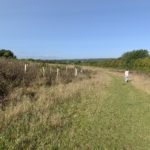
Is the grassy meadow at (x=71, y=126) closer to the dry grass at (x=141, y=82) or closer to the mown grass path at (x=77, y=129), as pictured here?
the mown grass path at (x=77, y=129)

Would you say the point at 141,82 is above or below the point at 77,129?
below

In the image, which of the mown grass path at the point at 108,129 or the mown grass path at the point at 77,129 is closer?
the mown grass path at the point at 77,129

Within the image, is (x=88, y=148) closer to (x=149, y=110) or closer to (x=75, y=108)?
(x=75, y=108)

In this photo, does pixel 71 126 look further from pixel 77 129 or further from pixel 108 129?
pixel 108 129

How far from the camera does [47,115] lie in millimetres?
7637

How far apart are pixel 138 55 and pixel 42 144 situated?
125 meters

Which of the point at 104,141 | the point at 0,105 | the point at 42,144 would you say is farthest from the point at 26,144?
the point at 0,105

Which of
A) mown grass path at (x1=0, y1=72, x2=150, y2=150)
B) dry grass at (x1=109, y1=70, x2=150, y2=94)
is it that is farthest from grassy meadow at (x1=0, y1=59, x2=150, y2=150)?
dry grass at (x1=109, y1=70, x2=150, y2=94)

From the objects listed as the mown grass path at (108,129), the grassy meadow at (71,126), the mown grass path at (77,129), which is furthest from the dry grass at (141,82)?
the mown grass path at (77,129)

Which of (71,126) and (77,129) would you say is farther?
(71,126)

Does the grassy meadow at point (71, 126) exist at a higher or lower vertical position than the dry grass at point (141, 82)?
higher

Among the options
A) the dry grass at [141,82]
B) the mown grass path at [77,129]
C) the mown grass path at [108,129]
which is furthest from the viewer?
the dry grass at [141,82]

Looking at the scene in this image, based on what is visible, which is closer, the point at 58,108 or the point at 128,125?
the point at 128,125

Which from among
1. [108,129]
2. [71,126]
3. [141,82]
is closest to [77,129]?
[71,126]
